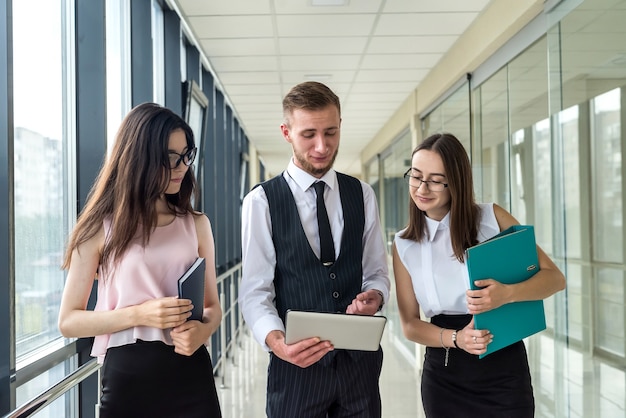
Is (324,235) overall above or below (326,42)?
below

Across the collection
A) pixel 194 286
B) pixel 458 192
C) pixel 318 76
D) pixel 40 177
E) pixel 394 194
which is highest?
pixel 318 76

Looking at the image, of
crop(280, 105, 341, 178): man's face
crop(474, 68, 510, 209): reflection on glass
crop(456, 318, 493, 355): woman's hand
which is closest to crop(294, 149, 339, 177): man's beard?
crop(280, 105, 341, 178): man's face

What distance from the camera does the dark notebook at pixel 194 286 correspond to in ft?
5.45

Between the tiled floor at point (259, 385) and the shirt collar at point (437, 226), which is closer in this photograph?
the shirt collar at point (437, 226)

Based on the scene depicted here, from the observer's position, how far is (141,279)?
5.69 feet

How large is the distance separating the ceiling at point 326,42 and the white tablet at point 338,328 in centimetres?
325

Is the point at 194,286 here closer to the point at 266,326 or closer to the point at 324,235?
the point at 266,326

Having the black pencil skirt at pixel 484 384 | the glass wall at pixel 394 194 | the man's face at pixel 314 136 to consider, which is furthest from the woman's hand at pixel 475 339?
the glass wall at pixel 394 194

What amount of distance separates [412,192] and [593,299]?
5.61ft

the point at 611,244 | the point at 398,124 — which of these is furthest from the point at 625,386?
the point at 398,124

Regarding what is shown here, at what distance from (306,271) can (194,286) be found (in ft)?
1.16

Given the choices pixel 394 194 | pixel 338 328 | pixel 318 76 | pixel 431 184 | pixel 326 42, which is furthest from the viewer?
pixel 394 194

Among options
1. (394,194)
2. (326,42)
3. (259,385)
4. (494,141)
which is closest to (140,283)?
(494,141)

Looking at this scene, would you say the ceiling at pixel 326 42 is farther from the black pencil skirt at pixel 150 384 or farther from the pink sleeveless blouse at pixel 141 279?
the black pencil skirt at pixel 150 384
